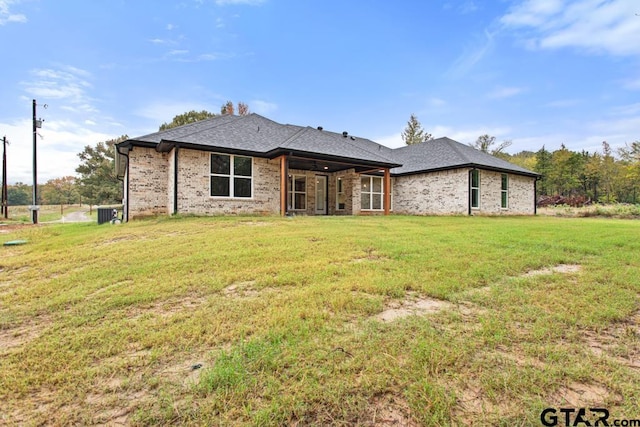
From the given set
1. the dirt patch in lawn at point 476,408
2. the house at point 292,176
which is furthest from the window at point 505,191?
the dirt patch in lawn at point 476,408

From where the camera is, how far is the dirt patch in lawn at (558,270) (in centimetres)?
414

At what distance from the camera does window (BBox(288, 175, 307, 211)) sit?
15.5 m

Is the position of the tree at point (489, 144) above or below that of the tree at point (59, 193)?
above

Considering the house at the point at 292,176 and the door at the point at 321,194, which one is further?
the door at the point at 321,194

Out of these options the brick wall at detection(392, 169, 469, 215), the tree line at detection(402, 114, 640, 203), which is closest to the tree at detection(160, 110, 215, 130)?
the brick wall at detection(392, 169, 469, 215)

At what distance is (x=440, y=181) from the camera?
1603 cm

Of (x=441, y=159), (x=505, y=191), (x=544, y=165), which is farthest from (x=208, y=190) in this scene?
(x=544, y=165)

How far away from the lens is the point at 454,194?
1546 centimetres

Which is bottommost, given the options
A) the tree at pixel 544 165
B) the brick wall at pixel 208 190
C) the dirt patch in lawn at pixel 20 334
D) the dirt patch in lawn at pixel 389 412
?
the dirt patch in lawn at pixel 20 334

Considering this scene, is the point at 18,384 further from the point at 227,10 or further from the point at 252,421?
the point at 227,10

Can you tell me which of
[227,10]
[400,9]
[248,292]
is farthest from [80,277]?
[400,9]

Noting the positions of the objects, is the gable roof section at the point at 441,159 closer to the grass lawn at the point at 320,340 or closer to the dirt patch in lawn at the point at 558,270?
the dirt patch in lawn at the point at 558,270

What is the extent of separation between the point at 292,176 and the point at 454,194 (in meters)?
8.68

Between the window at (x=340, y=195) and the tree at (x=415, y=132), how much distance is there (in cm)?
2996
